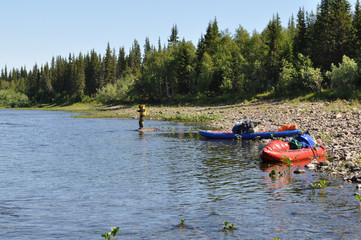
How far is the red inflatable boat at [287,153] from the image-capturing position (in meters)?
17.8

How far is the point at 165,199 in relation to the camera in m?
12.3

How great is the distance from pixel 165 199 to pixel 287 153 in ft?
26.5

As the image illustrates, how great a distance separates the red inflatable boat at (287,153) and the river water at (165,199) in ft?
3.02

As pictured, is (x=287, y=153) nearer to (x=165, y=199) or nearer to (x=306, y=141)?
(x=306, y=141)

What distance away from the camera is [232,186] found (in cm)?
1400

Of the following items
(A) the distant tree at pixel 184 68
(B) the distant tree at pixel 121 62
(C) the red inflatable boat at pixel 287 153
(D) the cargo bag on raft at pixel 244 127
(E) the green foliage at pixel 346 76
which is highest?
(B) the distant tree at pixel 121 62

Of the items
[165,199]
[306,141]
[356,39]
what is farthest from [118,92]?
[165,199]

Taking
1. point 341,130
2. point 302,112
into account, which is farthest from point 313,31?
point 341,130

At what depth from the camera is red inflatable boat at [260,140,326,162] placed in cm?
1777

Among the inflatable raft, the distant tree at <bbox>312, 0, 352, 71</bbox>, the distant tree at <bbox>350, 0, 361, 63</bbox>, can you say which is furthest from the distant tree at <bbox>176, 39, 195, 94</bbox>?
the inflatable raft

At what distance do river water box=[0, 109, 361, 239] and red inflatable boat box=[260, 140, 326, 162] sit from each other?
921 mm

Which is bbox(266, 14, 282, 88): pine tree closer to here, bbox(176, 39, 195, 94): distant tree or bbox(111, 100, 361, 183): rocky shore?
bbox(111, 100, 361, 183): rocky shore

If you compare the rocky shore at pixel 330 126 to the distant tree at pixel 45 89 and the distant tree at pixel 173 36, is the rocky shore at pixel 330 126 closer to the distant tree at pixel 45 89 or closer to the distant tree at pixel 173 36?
the distant tree at pixel 173 36

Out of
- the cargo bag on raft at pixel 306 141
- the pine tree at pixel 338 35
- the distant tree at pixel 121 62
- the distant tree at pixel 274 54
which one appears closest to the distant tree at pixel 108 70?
the distant tree at pixel 121 62
